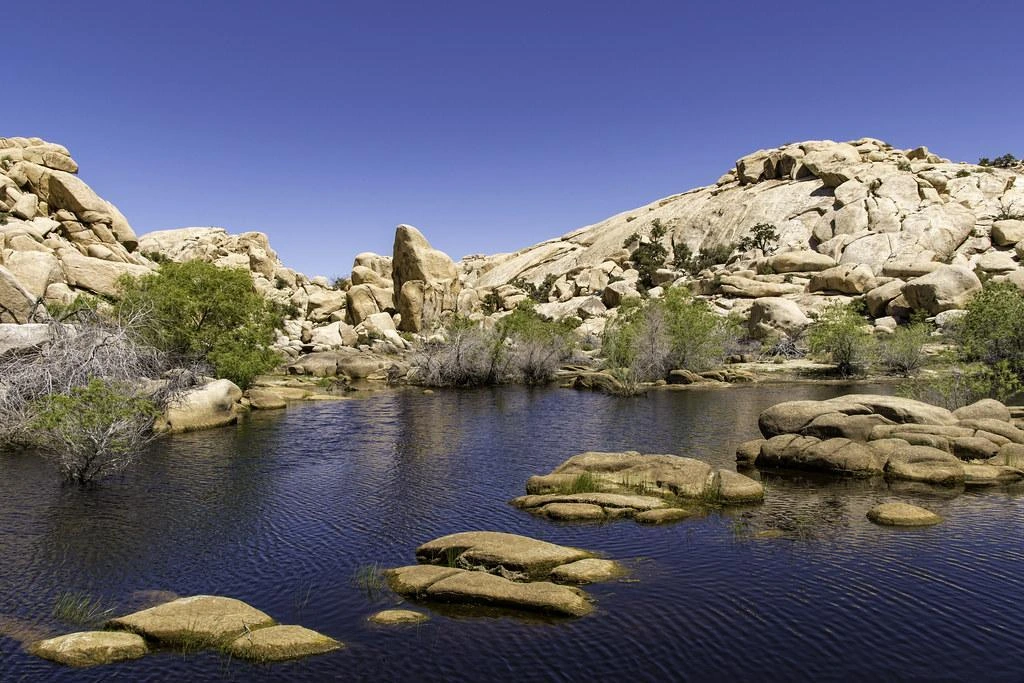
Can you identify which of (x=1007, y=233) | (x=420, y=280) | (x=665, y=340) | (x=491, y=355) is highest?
(x=1007, y=233)

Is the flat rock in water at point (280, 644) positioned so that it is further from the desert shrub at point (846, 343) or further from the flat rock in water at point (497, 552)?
the desert shrub at point (846, 343)

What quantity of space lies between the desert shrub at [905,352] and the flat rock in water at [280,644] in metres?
49.7

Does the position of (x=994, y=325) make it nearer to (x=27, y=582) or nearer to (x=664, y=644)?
(x=664, y=644)

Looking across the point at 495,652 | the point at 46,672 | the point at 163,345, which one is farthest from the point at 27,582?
the point at 163,345

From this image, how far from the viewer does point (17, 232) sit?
53.9 meters

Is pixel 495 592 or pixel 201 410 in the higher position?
pixel 201 410

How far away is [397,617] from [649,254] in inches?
3652

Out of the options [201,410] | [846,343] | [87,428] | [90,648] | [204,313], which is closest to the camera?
[90,648]

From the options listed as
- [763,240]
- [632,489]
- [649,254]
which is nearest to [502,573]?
[632,489]

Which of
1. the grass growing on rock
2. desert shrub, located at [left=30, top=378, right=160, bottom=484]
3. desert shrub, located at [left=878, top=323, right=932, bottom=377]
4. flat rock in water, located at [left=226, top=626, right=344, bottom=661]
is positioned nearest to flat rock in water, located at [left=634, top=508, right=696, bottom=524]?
flat rock in water, located at [left=226, top=626, right=344, bottom=661]

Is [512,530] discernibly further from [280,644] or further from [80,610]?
[80,610]

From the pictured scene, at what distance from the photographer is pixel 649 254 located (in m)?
101

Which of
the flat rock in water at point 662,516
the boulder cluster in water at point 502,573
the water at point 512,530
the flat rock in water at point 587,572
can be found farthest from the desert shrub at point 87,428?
the flat rock in water at point 662,516

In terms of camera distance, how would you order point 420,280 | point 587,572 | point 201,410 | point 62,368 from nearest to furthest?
Answer: point 587,572
point 62,368
point 201,410
point 420,280
